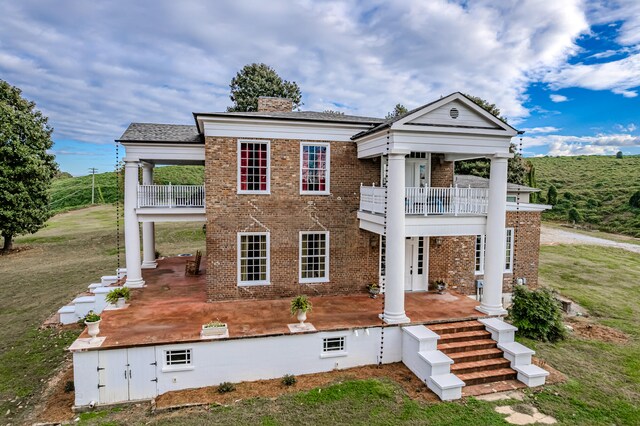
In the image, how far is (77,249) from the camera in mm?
28719

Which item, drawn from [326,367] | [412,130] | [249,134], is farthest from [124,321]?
[412,130]

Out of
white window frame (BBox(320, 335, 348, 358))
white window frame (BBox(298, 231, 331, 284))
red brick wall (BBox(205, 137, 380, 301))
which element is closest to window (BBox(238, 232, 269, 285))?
red brick wall (BBox(205, 137, 380, 301))

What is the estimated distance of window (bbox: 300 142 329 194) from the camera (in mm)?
13281

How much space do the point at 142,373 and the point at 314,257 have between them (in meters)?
6.71

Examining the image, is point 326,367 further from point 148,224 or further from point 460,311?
point 148,224

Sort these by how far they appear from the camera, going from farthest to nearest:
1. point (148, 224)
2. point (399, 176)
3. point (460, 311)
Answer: point (148, 224) → point (460, 311) → point (399, 176)

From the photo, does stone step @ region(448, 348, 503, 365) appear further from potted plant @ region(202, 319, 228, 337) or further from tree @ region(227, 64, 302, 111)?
tree @ region(227, 64, 302, 111)

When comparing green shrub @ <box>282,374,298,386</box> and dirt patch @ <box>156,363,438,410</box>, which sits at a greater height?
green shrub @ <box>282,374,298,386</box>

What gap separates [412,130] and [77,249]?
1136 inches

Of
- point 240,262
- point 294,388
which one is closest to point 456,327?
point 294,388

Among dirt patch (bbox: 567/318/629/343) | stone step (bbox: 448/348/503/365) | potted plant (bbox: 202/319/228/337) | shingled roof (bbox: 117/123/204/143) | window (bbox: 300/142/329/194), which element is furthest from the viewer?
shingled roof (bbox: 117/123/204/143)

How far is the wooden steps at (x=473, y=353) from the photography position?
31.9 ft

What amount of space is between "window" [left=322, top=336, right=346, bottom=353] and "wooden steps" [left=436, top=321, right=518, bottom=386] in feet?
9.03

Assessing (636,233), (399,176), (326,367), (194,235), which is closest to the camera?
(326,367)
